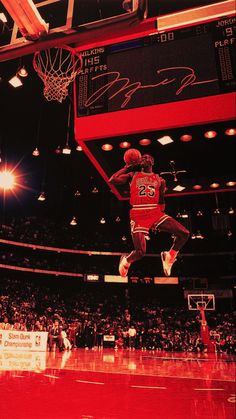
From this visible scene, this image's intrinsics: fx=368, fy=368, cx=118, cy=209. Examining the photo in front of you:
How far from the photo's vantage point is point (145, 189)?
11.4 ft

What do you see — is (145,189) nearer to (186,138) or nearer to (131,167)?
(131,167)

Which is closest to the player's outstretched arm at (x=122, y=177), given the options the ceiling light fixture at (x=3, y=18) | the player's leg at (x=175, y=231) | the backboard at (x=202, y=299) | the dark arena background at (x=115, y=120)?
the player's leg at (x=175, y=231)

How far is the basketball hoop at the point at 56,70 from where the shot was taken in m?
6.04

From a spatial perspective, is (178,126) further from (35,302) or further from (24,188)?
(35,302)

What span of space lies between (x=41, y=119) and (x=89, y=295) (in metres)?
19.7

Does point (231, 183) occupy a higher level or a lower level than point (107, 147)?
lower

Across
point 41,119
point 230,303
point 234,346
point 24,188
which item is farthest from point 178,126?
point 230,303

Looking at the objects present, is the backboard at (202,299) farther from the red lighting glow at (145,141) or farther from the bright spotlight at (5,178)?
the red lighting glow at (145,141)

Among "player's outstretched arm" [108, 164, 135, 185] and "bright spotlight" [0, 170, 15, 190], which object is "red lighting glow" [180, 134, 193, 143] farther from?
"bright spotlight" [0, 170, 15, 190]

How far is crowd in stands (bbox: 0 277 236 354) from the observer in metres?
19.9

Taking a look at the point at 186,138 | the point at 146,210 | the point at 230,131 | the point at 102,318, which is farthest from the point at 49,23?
the point at 102,318
